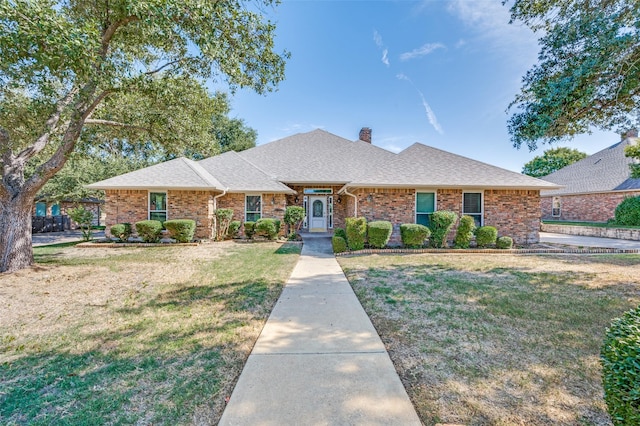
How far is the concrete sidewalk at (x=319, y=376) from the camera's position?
235 cm

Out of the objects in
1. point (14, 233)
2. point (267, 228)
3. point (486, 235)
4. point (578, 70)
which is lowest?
point (486, 235)

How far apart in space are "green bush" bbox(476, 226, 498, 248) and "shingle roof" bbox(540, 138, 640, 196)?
38.3 feet

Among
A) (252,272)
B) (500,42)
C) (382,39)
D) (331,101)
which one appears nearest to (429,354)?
(252,272)

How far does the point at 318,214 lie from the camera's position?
1680cm

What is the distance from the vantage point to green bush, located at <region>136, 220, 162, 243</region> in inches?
477

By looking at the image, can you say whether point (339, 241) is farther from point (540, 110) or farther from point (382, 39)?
point (382, 39)

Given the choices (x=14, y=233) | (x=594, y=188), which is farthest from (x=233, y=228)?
(x=594, y=188)

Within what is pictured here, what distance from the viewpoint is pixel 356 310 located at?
4777 mm

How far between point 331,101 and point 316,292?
50.7 ft

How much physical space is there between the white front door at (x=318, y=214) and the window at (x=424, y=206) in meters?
6.22

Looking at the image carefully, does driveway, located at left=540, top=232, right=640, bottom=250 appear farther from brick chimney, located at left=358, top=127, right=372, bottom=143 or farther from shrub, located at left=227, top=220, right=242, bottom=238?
shrub, located at left=227, top=220, right=242, bottom=238

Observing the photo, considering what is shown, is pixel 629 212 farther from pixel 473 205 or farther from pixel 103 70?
pixel 103 70

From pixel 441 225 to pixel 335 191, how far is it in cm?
694

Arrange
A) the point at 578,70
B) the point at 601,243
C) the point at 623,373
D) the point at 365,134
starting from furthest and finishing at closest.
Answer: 1. the point at 365,134
2. the point at 601,243
3. the point at 578,70
4. the point at 623,373
